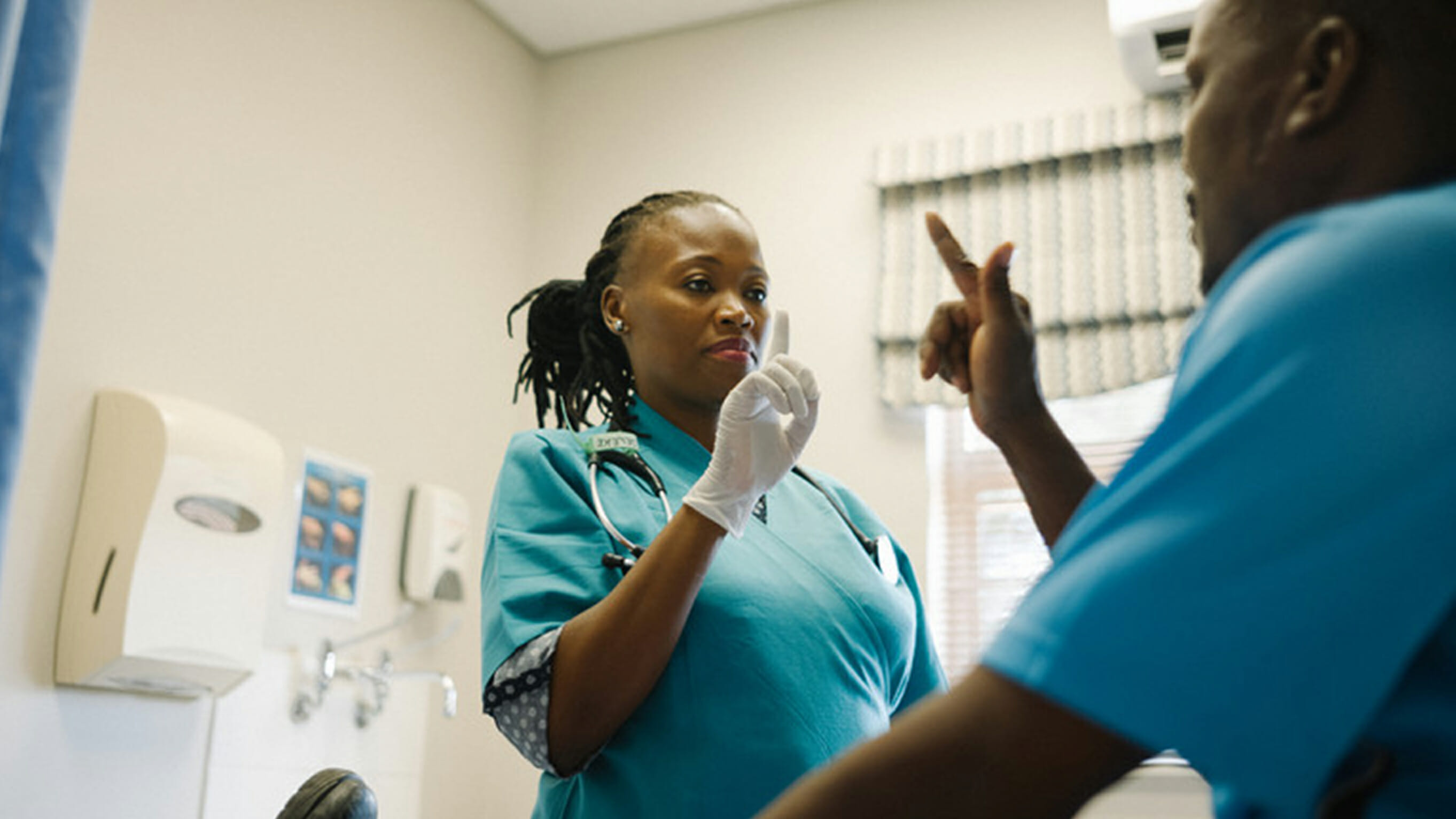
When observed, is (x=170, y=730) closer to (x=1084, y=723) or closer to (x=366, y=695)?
(x=366, y=695)

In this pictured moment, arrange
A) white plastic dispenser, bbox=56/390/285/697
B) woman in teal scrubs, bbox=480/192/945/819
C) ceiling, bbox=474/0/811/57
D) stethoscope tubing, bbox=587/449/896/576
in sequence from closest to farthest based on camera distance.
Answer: woman in teal scrubs, bbox=480/192/945/819 → stethoscope tubing, bbox=587/449/896/576 → white plastic dispenser, bbox=56/390/285/697 → ceiling, bbox=474/0/811/57

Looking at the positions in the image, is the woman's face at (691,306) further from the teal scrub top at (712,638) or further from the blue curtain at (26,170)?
the blue curtain at (26,170)

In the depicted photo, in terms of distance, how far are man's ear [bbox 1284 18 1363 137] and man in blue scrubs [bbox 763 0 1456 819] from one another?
64 mm

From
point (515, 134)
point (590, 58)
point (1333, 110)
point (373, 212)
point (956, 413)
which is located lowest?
point (1333, 110)

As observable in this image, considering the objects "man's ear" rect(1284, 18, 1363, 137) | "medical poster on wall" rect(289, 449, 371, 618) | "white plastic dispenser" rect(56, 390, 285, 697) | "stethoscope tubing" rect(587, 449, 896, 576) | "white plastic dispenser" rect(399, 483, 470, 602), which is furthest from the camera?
"white plastic dispenser" rect(399, 483, 470, 602)

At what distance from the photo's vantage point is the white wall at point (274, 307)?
7.53 feet

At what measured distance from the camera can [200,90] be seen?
8.82ft

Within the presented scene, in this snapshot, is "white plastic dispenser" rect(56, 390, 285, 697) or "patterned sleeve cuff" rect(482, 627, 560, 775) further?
"white plastic dispenser" rect(56, 390, 285, 697)

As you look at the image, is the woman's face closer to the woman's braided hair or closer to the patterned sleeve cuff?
the woman's braided hair

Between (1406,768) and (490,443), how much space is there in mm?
3165

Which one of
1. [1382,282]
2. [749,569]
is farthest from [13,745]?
[1382,282]

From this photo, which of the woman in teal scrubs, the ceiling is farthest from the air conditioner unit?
the woman in teal scrubs

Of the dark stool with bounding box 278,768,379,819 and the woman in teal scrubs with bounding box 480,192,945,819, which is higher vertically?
the woman in teal scrubs with bounding box 480,192,945,819

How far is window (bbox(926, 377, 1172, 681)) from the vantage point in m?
3.01
